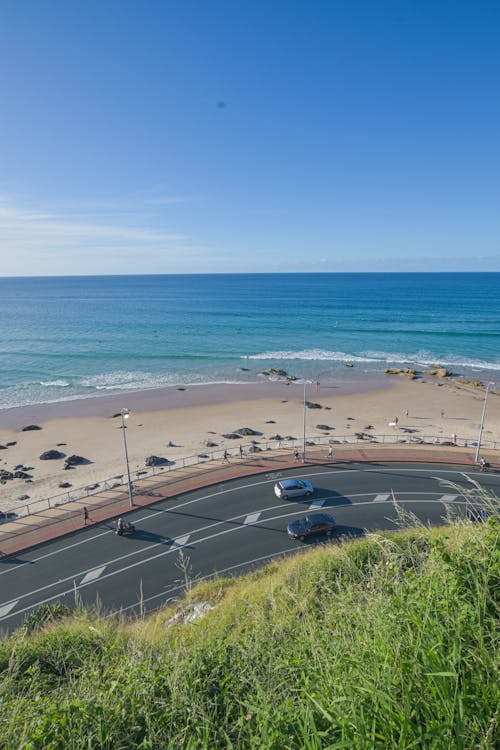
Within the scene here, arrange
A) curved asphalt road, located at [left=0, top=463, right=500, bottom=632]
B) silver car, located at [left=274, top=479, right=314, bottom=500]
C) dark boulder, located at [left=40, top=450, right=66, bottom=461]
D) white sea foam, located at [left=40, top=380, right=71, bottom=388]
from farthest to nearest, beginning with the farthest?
white sea foam, located at [left=40, top=380, right=71, bottom=388] < dark boulder, located at [left=40, top=450, right=66, bottom=461] < silver car, located at [left=274, top=479, right=314, bottom=500] < curved asphalt road, located at [left=0, top=463, right=500, bottom=632]

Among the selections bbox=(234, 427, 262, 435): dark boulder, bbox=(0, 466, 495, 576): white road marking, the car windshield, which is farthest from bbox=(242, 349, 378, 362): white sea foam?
the car windshield

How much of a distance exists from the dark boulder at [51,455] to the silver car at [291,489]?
21.1 m

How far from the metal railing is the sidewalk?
2.12ft

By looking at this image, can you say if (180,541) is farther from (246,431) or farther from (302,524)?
(246,431)

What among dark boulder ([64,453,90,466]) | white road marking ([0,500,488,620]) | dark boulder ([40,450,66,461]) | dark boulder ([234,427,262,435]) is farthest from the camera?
dark boulder ([234,427,262,435])

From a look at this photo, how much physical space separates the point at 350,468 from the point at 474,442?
1444 centimetres

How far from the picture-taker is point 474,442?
33.9 meters

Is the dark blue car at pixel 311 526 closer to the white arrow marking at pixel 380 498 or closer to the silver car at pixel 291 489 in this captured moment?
the silver car at pixel 291 489

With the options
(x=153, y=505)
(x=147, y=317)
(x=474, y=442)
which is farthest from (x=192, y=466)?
(x=147, y=317)

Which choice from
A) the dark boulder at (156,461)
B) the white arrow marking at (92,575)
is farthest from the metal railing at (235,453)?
the white arrow marking at (92,575)

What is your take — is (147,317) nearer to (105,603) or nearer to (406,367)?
(406,367)

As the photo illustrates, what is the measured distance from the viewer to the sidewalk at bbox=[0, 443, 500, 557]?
850 inches

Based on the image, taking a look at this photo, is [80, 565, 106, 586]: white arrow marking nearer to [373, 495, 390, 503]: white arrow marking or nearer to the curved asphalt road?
the curved asphalt road

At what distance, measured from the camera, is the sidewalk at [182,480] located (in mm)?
21594
